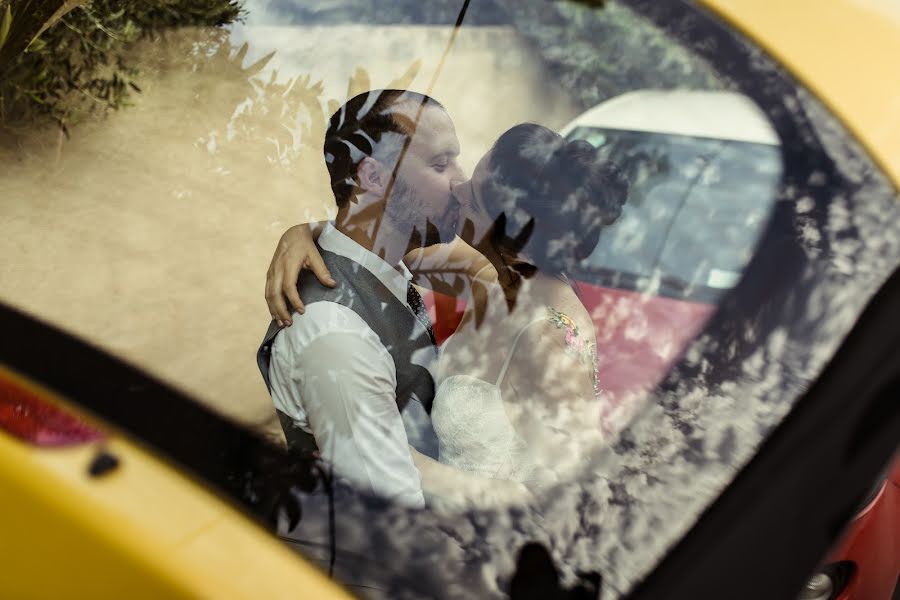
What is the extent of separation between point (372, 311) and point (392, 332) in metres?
0.05

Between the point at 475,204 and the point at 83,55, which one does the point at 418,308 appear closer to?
the point at 475,204

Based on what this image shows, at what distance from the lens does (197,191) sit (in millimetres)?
1472

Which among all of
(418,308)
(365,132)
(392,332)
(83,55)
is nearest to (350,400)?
(392,332)

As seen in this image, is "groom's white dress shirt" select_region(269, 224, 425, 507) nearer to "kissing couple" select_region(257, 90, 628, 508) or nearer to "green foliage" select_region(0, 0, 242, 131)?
"kissing couple" select_region(257, 90, 628, 508)

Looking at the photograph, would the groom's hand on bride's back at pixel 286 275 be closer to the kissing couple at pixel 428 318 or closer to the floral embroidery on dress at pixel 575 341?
the kissing couple at pixel 428 318

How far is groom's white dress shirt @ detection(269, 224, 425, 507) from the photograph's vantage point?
131 cm

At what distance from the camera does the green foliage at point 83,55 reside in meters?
1.56

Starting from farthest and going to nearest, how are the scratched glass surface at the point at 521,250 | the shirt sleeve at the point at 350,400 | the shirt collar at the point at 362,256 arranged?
the shirt collar at the point at 362,256, the shirt sleeve at the point at 350,400, the scratched glass surface at the point at 521,250

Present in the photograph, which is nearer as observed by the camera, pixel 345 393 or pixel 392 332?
pixel 345 393

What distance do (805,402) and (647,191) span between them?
50cm

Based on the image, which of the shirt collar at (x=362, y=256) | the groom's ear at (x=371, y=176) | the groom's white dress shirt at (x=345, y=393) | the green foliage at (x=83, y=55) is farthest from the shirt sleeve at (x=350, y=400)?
the green foliage at (x=83, y=55)

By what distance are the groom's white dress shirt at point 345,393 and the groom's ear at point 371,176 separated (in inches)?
5.9

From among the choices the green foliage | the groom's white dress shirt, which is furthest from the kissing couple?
the green foliage

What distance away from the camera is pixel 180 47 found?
1.57 metres
